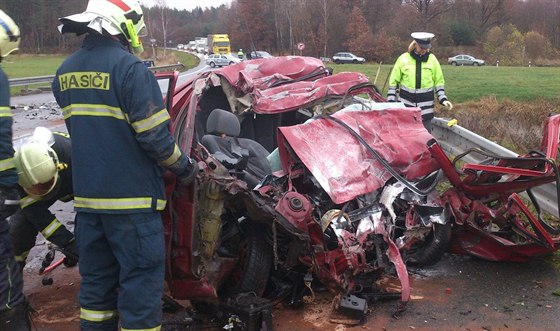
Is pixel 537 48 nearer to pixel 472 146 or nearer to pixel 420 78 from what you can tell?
pixel 420 78

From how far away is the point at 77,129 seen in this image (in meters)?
2.65

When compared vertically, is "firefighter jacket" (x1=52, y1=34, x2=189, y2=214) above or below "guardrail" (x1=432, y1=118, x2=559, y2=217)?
above

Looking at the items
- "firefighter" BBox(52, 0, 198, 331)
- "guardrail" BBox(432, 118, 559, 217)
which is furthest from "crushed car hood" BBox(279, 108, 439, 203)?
"firefighter" BBox(52, 0, 198, 331)

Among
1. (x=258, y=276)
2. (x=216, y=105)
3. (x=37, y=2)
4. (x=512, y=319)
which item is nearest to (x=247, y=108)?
(x=216, y=105)

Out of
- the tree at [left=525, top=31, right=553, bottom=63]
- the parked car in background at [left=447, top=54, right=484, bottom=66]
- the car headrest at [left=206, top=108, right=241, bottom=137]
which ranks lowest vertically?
the parked car in background at [left=447, top=54, right=484, bottom=66]

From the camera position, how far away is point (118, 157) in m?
2.63

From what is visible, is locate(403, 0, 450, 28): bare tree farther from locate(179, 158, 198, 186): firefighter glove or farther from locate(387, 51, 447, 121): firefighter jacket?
locate(179, 158, 198, 186): firefighter glove

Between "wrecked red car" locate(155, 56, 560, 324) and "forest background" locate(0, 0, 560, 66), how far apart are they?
117 ft

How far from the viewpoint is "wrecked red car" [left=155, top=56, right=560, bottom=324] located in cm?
310

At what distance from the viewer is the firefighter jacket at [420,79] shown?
6.24 m

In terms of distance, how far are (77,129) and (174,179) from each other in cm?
56

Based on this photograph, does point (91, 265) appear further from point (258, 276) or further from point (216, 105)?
point (216, 105)

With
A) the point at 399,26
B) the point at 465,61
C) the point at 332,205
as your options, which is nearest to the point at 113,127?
the point at 332,205

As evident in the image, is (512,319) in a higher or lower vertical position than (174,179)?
lower
